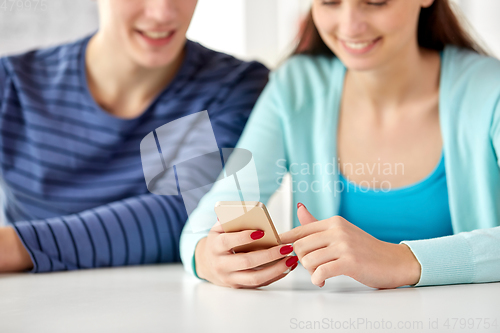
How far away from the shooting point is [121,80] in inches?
47.1

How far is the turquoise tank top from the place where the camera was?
0.95 m

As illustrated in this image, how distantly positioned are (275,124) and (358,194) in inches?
8.8

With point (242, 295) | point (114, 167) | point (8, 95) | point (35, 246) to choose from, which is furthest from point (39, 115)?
point (242, 295)

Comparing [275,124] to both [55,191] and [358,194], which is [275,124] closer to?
[358,194]

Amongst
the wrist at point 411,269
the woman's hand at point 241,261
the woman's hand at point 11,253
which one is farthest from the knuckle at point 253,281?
the woman's hand at point 11,253

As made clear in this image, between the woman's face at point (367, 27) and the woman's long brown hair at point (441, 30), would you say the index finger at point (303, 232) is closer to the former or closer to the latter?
the woman's face at point (367, 27)

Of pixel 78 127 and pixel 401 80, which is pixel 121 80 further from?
pixel 401 80

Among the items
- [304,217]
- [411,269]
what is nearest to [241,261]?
[304,217]

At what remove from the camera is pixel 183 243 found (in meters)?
0.90

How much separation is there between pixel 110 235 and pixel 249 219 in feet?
1.25

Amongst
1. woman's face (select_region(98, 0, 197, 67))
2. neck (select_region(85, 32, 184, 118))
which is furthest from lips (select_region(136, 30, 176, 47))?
neck (select_region(85, 32, 184, 118))
